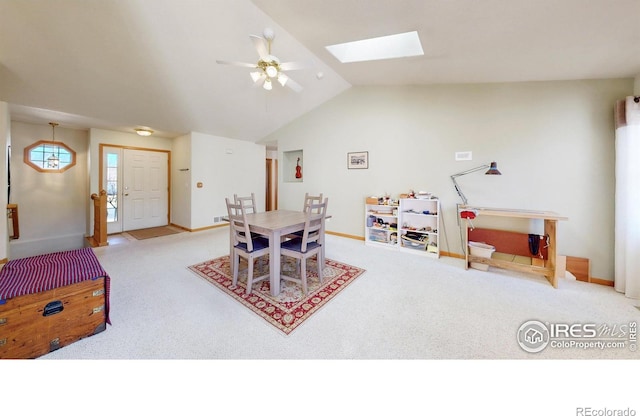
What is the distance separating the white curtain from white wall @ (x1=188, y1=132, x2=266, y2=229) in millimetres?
6328

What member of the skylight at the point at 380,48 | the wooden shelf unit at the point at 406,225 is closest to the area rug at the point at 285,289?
the wooden shelf unit at the point at 406,225

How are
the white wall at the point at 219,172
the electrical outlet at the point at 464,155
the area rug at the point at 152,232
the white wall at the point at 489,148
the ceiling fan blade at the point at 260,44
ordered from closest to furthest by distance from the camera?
the ceiling fan blade at the point at 260,44, the white wall at the point at 489,148, the electrical outlet at the point at 464,155, the area rug at the point at 152,232, the white wall at the point at 219,172

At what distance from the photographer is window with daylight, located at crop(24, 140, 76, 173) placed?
170 inches

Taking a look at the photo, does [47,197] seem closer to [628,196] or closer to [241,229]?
[241,229]

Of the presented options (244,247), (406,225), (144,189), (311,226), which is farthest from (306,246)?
(144,189)

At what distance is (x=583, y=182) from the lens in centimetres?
276

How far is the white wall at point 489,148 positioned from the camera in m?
2.70

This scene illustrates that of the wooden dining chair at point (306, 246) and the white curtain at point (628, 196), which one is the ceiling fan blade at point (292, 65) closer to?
the wooden dining chair at point (306, 246)

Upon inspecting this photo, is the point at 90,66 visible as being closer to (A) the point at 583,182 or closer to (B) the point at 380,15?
(B) the point at 380,15

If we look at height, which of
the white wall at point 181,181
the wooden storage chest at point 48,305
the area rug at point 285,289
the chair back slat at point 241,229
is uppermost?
A: the white wall at point 181,181

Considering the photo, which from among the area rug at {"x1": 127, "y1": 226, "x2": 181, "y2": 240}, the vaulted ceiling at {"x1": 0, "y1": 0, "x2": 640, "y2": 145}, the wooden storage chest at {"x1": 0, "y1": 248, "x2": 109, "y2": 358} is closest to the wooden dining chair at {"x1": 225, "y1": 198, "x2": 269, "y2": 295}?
the wooden storage chest at {"x1": 0, "y1": 248, "x2": 109, "y2": 358}

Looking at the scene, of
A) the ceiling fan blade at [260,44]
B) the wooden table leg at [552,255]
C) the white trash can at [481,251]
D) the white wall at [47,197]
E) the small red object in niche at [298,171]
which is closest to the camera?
the ceiling fan blade at [260,44]

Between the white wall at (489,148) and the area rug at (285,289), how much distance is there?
6.12ft
